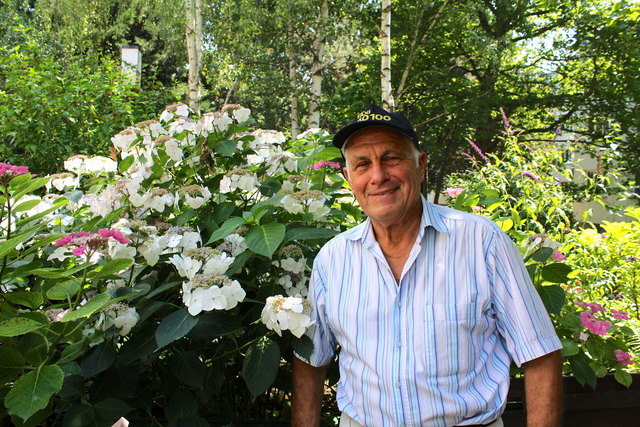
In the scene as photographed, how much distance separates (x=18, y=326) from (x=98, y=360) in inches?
11.0

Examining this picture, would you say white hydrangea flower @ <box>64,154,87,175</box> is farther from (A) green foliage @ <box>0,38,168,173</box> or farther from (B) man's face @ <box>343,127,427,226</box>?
(A) green foliage @ <box>0,38,168,173</box>

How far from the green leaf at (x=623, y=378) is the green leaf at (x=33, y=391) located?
2.17 meters

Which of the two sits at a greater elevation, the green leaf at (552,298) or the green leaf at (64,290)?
the green leaf at (64,290)

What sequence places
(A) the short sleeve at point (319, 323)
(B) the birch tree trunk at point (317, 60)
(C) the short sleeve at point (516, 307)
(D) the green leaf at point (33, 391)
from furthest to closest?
1. (B) the birch tree trunk at point (317, 60)
2. (A) the short sleeve at point (319, 323)
3. (C) the short sleeve at point (516, 307)
4. (D) the green leaf at point (33, 391)

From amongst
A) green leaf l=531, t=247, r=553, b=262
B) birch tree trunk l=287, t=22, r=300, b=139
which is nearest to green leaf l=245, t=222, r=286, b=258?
green leaf l=531, t=247, r=553, b=262

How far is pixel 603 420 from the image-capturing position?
240 cm

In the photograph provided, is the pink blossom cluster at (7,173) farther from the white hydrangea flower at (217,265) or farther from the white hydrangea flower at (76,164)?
the white hydrangea flower at (76,164)

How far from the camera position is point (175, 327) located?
1.39m

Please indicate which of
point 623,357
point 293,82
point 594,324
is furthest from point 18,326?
point 293,82

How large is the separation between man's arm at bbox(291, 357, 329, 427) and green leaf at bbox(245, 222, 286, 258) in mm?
449

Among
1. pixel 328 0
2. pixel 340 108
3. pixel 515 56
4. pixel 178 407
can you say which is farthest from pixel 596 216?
pixel 178 407

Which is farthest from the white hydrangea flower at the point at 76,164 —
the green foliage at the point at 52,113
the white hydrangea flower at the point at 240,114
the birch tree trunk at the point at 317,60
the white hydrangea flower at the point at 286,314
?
the birch tree trunk at the point at 317,60

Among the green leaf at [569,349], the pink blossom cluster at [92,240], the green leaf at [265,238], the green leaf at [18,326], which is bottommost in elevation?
the green leaf at [569,349]

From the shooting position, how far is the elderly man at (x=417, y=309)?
60.2 inches
